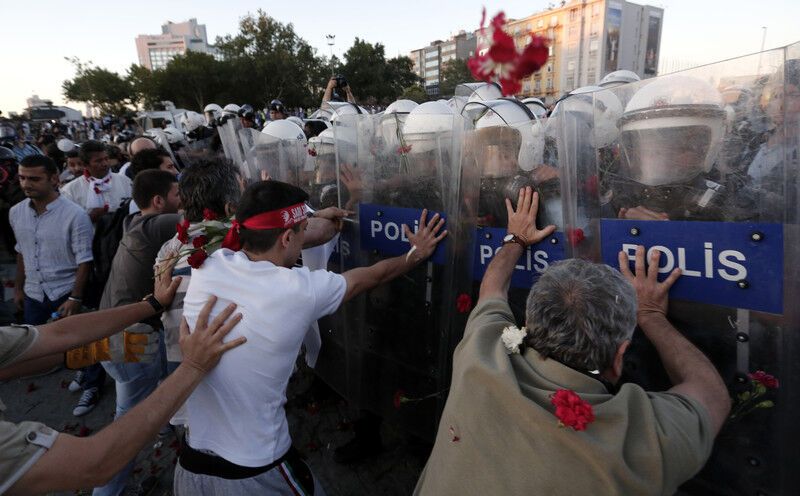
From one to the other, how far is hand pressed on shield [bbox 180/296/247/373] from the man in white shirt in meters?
3.44

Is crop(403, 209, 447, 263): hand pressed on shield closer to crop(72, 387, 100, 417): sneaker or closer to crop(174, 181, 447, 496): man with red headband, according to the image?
crop(174, 181, 447, 496): man with red headband

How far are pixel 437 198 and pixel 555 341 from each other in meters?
1.20

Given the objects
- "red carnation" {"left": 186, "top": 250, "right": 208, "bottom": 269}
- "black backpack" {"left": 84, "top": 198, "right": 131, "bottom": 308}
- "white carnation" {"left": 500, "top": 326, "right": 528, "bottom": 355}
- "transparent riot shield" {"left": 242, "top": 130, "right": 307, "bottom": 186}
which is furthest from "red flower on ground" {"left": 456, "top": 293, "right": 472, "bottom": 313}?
"black backpack" {"left": 84, "top": 198, "right": 131, "bottom": 308}

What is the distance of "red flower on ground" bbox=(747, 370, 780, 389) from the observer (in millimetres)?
1379

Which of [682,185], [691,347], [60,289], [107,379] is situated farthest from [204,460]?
[107,379]

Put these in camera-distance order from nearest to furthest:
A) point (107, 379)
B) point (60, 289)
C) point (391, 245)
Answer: point (391, 245), point (60, 289), point (107, 379)

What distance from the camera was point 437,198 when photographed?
2260mm

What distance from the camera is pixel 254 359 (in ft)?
5.17

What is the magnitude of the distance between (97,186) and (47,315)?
1.29 metres

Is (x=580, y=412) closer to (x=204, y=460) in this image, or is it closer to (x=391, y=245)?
(x=204, y=460)

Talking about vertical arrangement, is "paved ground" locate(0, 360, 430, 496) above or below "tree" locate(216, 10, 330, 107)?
below

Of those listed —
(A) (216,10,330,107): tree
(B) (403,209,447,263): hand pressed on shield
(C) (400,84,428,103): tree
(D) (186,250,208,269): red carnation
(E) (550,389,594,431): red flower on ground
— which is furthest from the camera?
(A) (216,10,330,107): tree

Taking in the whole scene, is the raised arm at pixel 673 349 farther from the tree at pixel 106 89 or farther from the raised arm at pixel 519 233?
the tree at pixel 106 89

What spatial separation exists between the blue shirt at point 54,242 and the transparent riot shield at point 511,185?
10.5 ft
